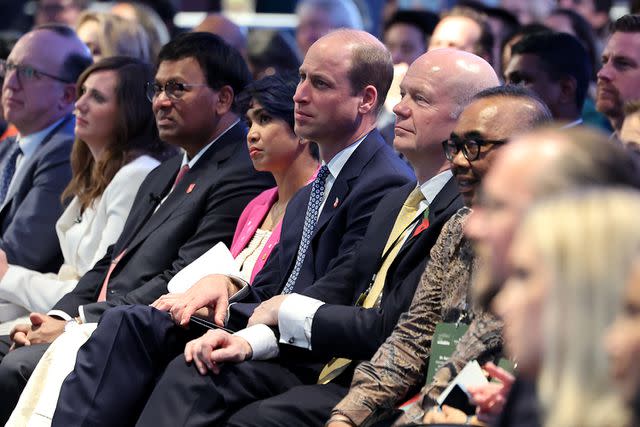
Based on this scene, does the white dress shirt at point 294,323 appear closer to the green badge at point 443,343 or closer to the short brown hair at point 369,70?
the green badge at point 443,343

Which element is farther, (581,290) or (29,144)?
(29,144)

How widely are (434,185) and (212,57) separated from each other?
1760 millimetres

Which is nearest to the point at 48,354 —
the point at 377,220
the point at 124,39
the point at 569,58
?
the point at 377,220

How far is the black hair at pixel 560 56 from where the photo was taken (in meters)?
5.30

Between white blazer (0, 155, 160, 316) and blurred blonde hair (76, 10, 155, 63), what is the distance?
1.80m

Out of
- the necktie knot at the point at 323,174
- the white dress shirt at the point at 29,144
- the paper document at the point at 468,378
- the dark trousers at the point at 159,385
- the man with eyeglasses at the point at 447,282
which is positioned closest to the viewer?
the paper document at the point at 468,378

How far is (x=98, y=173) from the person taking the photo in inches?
215

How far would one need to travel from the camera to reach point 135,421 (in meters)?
4.07

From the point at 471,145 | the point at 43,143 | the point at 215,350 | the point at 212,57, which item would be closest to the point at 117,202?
the point at 212,57

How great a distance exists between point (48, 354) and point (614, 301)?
9.67ft

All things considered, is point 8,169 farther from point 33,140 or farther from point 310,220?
point 310,220

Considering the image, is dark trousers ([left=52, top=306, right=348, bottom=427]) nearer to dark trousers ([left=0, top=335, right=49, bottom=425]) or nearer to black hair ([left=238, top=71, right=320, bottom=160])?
dark trousers ([left=0, top=335, right=49, bottom=425])

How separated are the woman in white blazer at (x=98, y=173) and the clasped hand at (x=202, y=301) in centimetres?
125

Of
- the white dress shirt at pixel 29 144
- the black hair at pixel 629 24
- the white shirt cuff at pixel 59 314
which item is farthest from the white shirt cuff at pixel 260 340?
the white dress shirt at pixel 29 144
